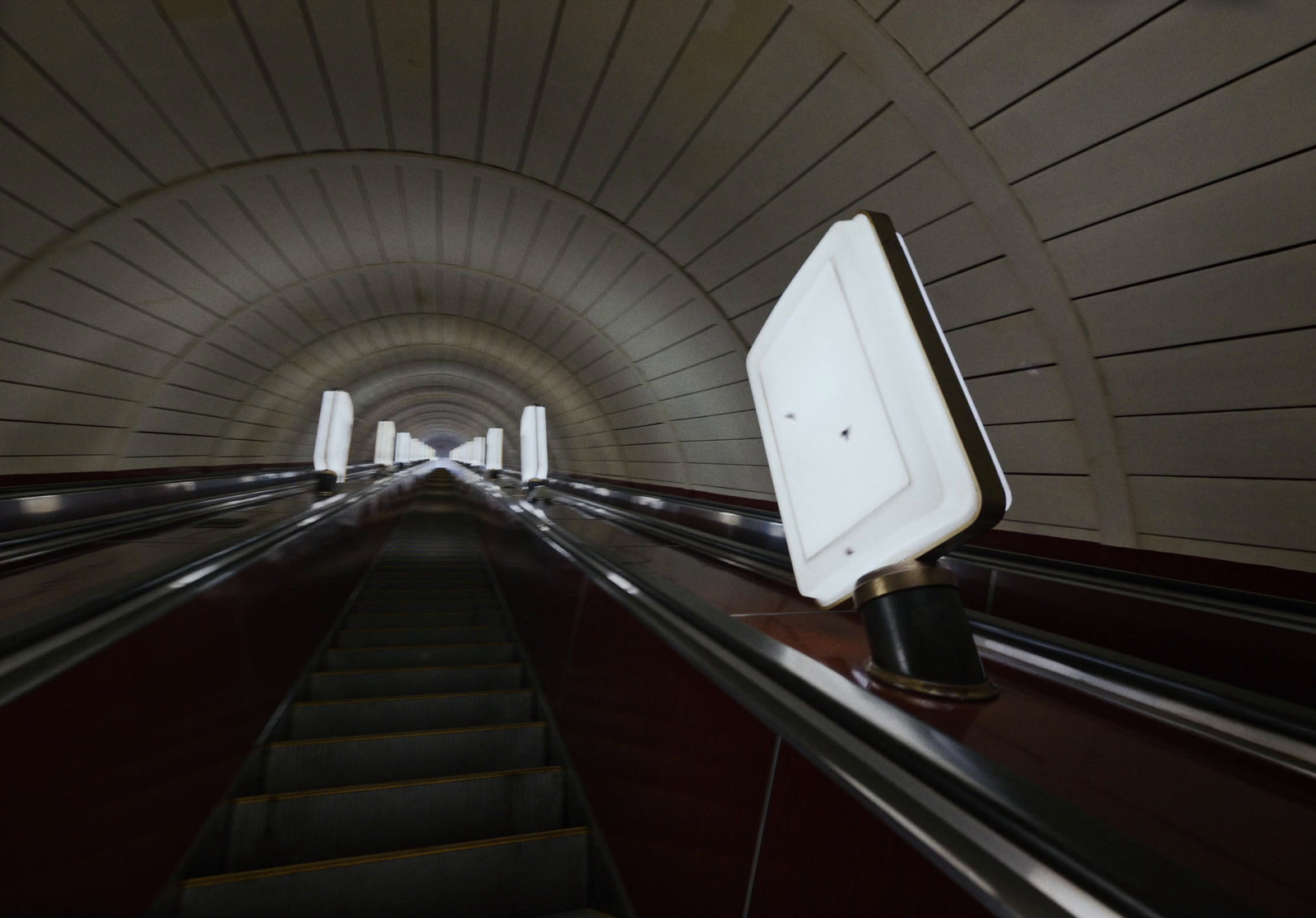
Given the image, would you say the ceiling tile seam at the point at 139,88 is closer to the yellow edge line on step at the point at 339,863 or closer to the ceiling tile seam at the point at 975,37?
the yellow edge line on step at the point at 339,863

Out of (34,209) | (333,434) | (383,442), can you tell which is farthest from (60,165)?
(383,442)

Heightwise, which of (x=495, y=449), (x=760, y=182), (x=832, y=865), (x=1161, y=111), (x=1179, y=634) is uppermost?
(x=760, y=182)

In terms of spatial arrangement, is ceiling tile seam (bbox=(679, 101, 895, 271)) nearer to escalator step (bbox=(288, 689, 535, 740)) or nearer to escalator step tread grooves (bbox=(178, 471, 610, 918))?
escalator step tread grooves (bbox=(178, 471, 610, 918))

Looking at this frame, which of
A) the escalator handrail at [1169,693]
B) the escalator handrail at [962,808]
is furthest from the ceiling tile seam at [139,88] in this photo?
the escalator handrail at [1169,693]

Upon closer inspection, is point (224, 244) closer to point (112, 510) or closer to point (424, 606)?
point (112, 510)

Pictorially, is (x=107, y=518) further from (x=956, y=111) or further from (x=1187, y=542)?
(x=1187, y=542)

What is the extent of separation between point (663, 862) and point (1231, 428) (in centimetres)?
309

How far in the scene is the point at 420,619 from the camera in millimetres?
3750

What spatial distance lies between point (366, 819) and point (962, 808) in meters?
1.80

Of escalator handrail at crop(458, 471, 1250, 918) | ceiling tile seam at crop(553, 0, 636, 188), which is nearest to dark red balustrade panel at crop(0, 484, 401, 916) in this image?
escalator handrail at crop(458, 471, 1250, 918)

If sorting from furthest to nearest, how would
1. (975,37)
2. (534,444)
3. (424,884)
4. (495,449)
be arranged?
(495,449) → (534,444) → (975,37) → (424,884)

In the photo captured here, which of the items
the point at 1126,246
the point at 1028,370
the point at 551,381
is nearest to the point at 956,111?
the point at 1126,246

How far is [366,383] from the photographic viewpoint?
12219 mm

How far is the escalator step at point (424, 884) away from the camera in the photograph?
4.66 ft
